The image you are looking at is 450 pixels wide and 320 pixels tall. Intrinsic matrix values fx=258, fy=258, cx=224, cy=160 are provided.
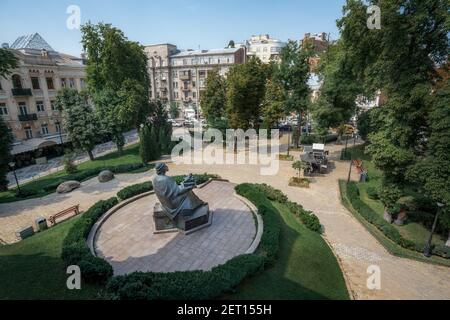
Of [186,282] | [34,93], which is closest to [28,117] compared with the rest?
[34,93]

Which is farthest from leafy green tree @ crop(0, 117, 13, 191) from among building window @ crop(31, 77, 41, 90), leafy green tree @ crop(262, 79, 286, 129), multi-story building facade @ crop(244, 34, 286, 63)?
multi-story building facade @ crop(244, 34, 286, 63)

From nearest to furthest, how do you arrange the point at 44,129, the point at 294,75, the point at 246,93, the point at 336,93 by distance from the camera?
the point at 336,93
the point at 246,93
the point at 294,75
the point at 44,129

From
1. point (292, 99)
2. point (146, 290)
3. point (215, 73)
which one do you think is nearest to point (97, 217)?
point (146, 290)

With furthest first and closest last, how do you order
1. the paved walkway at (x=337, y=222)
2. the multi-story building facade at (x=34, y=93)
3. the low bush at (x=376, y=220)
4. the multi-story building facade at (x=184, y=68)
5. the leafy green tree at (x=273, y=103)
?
the multi-story building facade at (x=184, y=68) → the multi-story building facade at (x=34, y=93) → the leafy green tree at (x=273, y=103) → the low bush at (x=376, y=220) → the paved walkway at (x=337, y=222)

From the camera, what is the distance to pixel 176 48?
7162cm

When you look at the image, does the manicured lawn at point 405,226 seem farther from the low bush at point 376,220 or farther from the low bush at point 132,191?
the low bush at point 132,191

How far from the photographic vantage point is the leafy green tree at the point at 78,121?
100ft

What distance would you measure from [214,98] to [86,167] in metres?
18.1

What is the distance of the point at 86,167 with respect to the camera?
1184 inches

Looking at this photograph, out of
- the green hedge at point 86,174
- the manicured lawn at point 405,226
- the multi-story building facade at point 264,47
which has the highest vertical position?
the multi-story building facade at point 264,47

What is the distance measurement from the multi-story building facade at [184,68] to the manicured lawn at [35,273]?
176 feet

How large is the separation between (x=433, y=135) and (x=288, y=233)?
8742 mm

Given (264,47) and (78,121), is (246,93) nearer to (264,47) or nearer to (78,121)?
(78,121)

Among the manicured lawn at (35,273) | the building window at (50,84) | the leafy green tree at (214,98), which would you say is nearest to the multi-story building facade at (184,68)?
the leafy green tree at (214,98)
